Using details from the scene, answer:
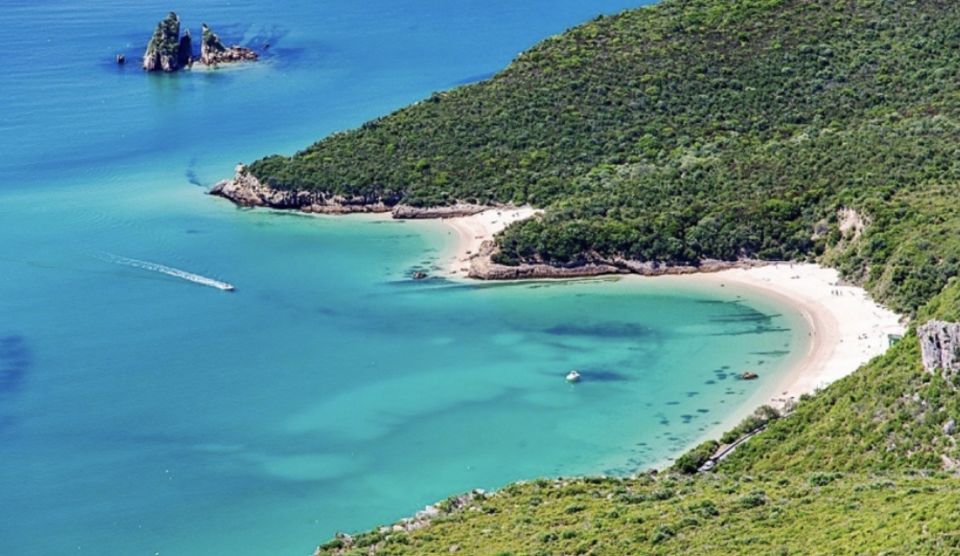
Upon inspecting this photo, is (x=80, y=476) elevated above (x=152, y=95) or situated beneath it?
situated beneath

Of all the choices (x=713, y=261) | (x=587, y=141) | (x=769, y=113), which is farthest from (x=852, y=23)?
(x=713, y=261)

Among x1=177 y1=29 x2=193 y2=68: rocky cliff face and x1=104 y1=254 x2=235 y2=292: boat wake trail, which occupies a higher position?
x1=177 y1=29 x2=193 y2=68: rocky cliff face

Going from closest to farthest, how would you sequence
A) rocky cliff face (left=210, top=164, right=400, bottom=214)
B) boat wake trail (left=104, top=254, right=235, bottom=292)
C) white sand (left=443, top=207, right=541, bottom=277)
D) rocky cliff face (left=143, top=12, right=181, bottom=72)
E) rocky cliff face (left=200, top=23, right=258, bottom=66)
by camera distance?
boat wake trail (left=104, top=254, right=235, bottom=292), white sand (left=443, top=207, right=541, bottom=277), rocky cliff face (left=210, top=164, right=400, bottom=214), rocky cliff face (left=143, top=12, right=181, bottom=72), rocky cliff face (left=200, top=23, right=258, bottom=66)

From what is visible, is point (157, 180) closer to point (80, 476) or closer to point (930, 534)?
point (80, 476)

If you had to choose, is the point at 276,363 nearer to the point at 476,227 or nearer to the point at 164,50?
the point at 476,227

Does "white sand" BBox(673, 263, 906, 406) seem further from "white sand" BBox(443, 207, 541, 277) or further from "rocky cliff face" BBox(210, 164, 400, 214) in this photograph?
"rocky cliff face" BBox(210, 164, 400, 214)

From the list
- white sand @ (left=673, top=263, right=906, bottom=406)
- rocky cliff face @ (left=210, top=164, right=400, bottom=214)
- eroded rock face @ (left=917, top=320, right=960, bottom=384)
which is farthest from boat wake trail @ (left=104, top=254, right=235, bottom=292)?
eroded rock face @ (left=917, top=320, right=960, bottom=384)

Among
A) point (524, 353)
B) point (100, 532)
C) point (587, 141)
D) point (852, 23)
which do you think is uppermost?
point (852, 23)

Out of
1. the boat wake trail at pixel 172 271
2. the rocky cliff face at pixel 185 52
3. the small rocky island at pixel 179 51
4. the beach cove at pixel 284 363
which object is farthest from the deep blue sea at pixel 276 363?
the rocky cliff face at pixel 185 52
